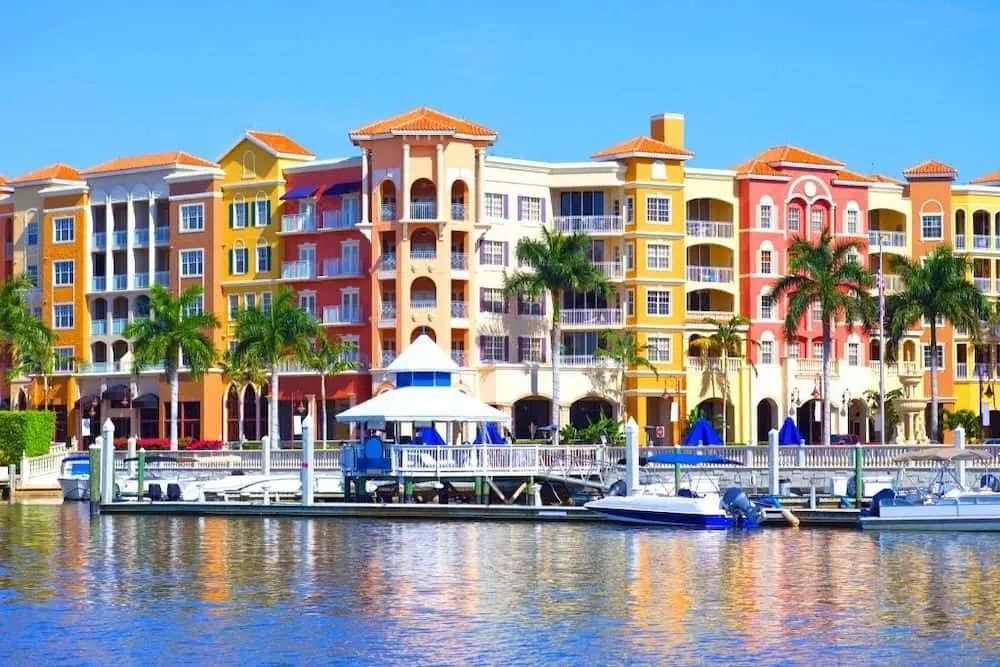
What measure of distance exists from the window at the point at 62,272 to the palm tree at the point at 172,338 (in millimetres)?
17810

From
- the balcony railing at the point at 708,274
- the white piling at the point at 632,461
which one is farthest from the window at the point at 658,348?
the white piling at the point at 632,461

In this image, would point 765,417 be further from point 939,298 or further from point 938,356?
point 939,298

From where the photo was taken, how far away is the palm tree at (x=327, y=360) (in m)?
110

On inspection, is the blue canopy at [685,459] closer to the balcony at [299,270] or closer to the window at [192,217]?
the balcony at [299,270]

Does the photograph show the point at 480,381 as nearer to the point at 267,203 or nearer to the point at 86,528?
the point at 267,203

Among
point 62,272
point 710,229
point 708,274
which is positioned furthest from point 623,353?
point 62,272

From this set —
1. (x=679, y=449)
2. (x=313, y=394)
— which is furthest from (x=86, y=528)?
(x=313, y=394)

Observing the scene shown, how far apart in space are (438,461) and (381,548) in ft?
35.8

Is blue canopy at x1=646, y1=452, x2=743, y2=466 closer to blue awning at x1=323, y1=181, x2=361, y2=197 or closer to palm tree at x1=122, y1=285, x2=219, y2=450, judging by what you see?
palm tree at x1=122, y1=285, x2=219, y2=450

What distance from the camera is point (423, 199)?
112 m

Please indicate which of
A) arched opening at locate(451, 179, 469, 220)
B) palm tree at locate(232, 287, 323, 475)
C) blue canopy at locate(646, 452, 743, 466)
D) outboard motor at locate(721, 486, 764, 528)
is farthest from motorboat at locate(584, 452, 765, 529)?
arched opening at locate(451, 179, 469, 220)

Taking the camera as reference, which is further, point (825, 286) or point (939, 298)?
point (939, 298)

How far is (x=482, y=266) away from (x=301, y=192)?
11.0m

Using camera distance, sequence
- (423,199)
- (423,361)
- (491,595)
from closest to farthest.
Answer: (491,595)
(423,361)
(423,199)
